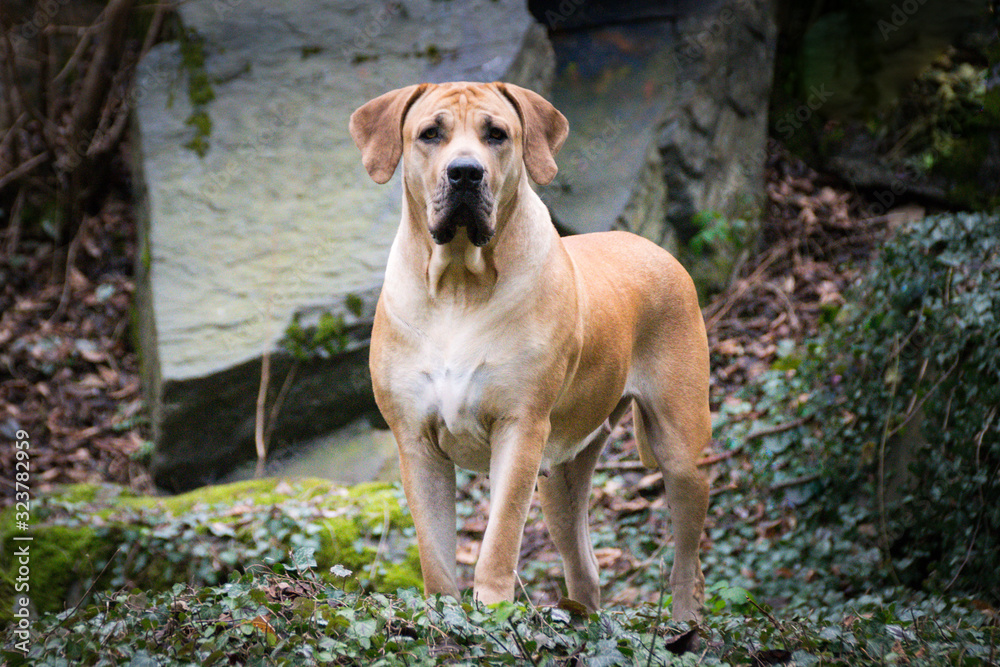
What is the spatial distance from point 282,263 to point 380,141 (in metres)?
3.56

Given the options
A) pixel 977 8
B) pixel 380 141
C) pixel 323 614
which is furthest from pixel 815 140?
pixel 323 614

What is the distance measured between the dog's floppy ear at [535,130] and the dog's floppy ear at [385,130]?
34cm

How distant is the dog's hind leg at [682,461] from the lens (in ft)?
12.6

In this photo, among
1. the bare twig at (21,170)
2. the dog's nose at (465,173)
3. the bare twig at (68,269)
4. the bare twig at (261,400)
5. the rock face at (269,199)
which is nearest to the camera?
the dog's nose at (465,173)

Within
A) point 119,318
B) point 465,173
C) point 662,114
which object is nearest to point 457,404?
point 465,173

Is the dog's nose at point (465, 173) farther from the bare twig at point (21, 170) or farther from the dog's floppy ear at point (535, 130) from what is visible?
the bare twig at point (21, 170)

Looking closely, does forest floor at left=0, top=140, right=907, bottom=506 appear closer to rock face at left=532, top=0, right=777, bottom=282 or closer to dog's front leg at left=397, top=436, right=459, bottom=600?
rock face at left=532, top=0, right=777, bottom=282

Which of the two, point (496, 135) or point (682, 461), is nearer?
point (496, 135)

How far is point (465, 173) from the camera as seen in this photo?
9.32 feet

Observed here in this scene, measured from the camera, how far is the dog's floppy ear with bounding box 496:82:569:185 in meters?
3.19

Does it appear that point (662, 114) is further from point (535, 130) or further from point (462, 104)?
point (462, 104)

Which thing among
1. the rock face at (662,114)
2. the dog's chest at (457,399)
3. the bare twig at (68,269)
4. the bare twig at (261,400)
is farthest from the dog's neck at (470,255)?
the bare twig at (68,269)

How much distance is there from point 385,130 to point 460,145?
397mm

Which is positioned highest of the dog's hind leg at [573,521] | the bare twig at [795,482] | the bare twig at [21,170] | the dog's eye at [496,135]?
the dog's eye at [496,135]
